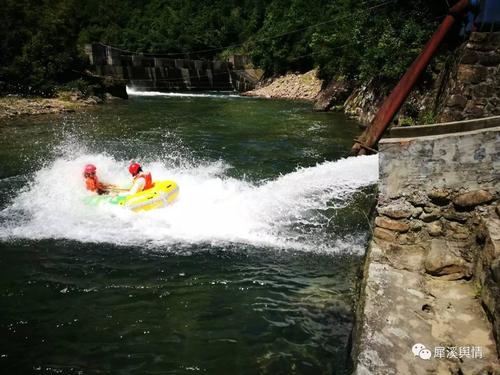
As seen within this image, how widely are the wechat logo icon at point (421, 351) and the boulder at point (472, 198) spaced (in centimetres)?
190

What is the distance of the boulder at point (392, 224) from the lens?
4961 millimetres

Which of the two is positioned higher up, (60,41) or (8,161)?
(60,41)

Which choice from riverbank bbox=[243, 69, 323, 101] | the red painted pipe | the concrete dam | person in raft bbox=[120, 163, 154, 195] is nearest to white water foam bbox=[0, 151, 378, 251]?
person in raft bbox=[120, 163, 154, 195]

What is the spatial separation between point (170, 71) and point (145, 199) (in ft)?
116

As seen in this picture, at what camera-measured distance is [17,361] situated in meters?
4.32

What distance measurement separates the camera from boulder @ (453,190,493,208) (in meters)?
4.52

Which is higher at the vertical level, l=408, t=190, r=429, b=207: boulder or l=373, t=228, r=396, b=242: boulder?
l=408, t=190, r=429, b=207: boulder

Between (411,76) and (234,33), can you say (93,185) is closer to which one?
(411,76)

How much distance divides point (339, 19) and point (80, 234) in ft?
79.0

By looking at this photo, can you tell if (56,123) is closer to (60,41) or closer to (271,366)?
(60,41)

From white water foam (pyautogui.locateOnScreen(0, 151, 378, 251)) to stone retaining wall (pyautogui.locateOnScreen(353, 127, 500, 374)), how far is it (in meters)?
2.14

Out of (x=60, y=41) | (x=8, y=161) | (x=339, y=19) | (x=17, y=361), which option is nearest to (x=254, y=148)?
(x=8, y=161)

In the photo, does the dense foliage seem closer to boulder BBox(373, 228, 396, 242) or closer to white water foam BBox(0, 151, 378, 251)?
white water foam BBox(0, 151, 378, 251)

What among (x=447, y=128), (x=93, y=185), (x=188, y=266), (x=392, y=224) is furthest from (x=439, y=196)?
(x=93, y=185)
